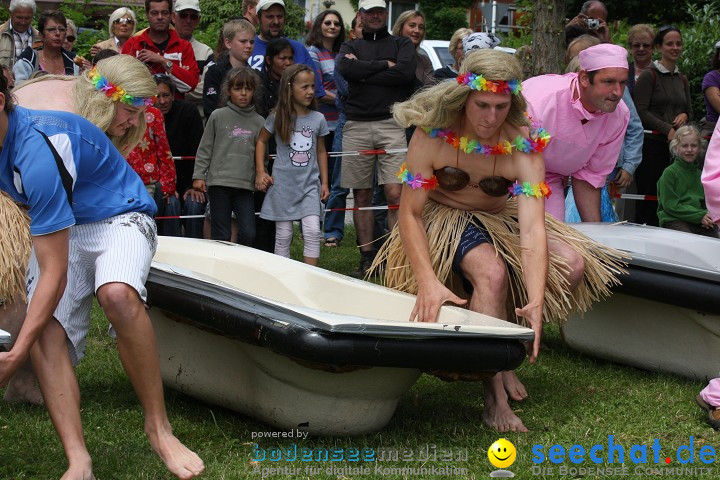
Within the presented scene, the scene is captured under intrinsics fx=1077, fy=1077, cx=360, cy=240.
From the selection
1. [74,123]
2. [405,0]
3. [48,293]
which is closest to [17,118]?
[74,123]

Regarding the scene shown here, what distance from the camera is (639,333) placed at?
5727 millimetres

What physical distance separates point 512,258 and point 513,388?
2.13 ft

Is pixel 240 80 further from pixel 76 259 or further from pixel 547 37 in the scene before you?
pixel 76 259

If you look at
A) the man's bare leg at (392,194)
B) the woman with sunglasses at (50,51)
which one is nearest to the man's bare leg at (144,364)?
the man's bare leg at (392,194)

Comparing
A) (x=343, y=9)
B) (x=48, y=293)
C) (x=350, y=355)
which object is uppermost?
(x=48, y=293)

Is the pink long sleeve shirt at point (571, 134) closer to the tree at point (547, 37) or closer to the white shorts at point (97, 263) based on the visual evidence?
Result: the white shorts at point (97, 263)

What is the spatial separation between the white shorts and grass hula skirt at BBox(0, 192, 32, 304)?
64 centimetres

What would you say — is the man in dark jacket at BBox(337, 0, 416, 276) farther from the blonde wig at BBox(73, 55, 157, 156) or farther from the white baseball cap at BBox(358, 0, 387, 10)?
the blonde wig at BBox(73, 55, 157, 156)

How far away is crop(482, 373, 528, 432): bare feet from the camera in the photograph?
467 centimetres

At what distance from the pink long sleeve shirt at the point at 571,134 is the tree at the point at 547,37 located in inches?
133

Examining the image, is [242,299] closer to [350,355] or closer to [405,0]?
[350,355]

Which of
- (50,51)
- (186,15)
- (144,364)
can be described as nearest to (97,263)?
(144,364)

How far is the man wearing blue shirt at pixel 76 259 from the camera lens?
3.65 m

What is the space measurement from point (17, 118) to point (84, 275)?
760 mm
